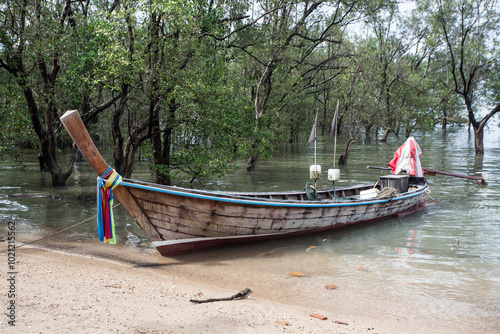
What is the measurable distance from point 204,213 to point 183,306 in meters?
2.34

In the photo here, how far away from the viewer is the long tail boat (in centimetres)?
683

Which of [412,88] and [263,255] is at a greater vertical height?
[412,88]

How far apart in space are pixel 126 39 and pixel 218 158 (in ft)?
14.0

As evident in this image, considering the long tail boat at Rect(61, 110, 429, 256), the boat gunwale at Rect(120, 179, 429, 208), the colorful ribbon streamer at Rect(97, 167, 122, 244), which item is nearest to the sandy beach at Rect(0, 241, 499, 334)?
the colorful ribbon streamer at Rect(97, 167, 122, 244)

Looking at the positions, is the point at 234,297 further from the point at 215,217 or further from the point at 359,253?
the point at 359,253

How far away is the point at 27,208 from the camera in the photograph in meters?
11.5

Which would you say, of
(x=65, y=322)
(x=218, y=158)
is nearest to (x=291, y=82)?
(x=218, y=158)

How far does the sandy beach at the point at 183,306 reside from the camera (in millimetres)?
4727

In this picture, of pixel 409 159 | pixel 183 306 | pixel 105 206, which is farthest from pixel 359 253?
pixel 409 159

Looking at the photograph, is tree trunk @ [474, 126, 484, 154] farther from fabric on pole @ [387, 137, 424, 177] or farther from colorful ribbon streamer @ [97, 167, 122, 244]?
colorful ribbon streamer @ [97, 167, 122, 244]

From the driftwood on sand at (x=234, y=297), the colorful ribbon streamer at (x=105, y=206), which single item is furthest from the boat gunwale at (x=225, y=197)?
the driftwood on sand at (x=234, y=297)

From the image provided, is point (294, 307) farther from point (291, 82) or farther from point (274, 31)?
point (291, 82)

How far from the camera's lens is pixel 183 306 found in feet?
17.5

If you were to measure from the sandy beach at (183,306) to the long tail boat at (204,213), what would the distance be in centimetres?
77
